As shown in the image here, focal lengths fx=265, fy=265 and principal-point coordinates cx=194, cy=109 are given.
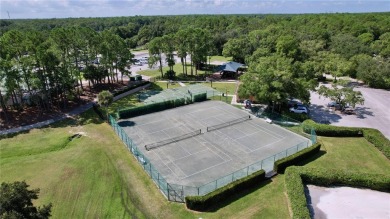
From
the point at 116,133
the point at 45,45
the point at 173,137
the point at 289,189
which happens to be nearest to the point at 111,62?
the point at 45,45

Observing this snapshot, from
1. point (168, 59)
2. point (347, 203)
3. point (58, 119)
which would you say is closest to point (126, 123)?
point (58, 119)

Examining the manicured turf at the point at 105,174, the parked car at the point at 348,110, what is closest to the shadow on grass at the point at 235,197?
the manicured turf at the point at 105,174

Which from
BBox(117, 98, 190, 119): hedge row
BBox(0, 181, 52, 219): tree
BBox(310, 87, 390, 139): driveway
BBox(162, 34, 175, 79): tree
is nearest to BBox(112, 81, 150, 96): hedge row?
BBox(162, 34, 175, 79): tree

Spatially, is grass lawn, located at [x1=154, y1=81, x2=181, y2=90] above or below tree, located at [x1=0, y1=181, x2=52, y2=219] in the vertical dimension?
below

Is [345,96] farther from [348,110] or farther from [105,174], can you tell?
[105,174]

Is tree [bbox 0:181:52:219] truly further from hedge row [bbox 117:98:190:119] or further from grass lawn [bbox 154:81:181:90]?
grass lawn [bbox 154:81:181:90]
